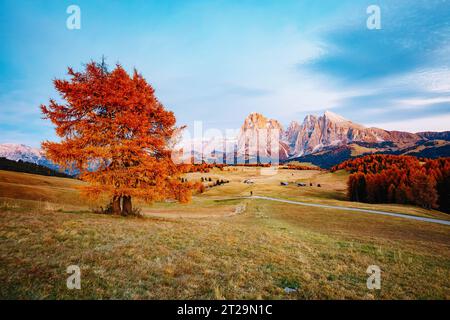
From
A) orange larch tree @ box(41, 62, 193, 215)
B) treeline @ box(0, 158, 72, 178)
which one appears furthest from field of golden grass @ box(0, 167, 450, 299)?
treeline @ box(0, 158, 72, 178)

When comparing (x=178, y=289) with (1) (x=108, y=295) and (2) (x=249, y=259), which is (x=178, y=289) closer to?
(1) (x=108, y=295)

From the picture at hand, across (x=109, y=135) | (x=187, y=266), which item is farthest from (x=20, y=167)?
(x=187, y=266)

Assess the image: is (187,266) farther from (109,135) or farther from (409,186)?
(409,186)

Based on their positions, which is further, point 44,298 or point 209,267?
point 209,267

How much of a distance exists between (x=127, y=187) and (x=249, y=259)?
13.0 meters

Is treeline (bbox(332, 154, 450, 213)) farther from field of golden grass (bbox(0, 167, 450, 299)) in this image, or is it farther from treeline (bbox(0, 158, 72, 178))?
treeline (bbox(0, 158, 72, 178))

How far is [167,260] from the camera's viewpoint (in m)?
9.42

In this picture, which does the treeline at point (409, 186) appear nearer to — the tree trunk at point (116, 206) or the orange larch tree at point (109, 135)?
the orange larch tree at point (109, 135)

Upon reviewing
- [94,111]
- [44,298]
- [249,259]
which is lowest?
[249,259]

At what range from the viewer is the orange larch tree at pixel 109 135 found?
58.2 feet

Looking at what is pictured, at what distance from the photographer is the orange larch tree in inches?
698
